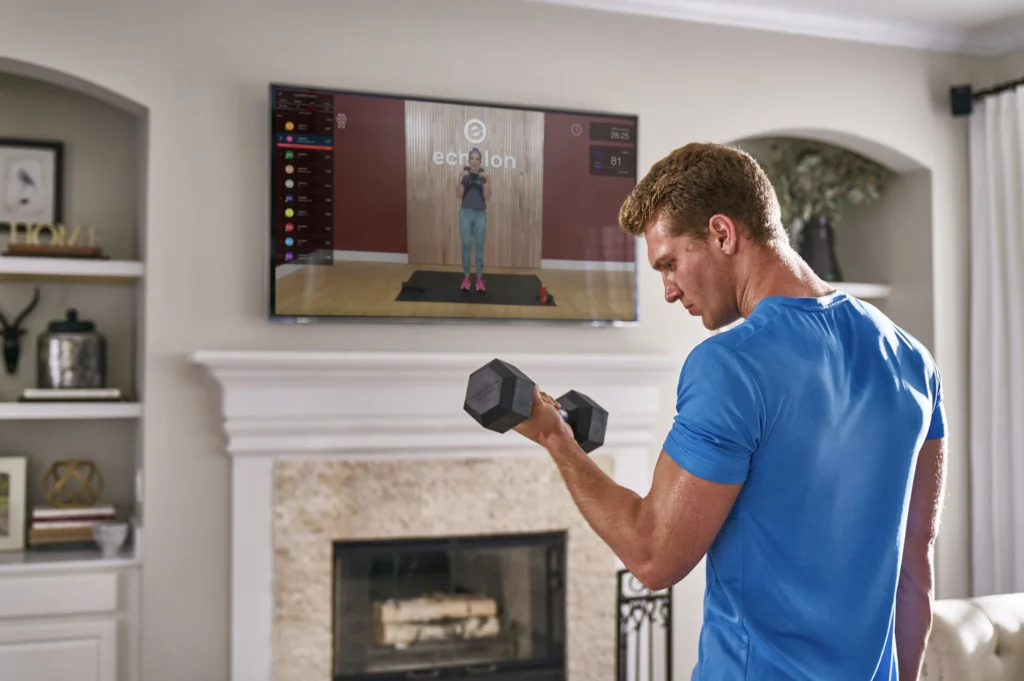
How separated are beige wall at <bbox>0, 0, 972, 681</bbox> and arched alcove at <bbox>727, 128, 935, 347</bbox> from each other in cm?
44

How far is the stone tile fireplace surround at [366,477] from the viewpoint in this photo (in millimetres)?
3062

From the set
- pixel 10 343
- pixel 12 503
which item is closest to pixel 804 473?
pixel 12 503

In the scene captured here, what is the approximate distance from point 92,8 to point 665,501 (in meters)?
2.57

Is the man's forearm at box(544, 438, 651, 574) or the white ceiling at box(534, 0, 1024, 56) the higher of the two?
the white ceiling at box(534, 0, 1024, 56)

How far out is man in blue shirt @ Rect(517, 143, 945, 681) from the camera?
1.22 m

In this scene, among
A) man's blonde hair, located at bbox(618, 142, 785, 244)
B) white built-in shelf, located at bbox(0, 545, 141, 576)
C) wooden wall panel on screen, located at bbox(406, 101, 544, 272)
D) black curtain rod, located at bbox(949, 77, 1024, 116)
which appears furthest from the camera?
black curtain rod, located at bbox(949, 77, 1024, 116)

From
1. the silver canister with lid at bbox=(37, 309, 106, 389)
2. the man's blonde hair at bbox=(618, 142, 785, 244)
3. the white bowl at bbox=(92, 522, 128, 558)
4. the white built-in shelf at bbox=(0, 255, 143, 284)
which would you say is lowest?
the white bowl at bbox=(92, 522, 128, 558)

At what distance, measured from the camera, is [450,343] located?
3307 mm

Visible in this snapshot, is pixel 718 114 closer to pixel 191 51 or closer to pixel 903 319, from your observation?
pixel 903 319

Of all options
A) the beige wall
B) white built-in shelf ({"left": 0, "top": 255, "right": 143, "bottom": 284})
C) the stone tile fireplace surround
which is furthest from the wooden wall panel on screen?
white built-in shelf ({"left": 0, "top": 255, "right": 143, "bottom": 284})

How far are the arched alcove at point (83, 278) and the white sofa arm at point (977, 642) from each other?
2357 millimetres

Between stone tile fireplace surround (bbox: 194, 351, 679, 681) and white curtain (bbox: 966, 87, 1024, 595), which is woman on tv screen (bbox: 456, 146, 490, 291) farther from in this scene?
white curtain (bbox: 966, 87, 1024, 595)

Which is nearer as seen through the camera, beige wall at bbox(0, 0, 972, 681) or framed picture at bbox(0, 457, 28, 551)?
beige wall at bbox(0, 0, 972, 681)

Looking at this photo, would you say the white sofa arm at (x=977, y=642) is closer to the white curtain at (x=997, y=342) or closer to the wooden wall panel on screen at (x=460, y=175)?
the white curtain at (x=997, y=342)
